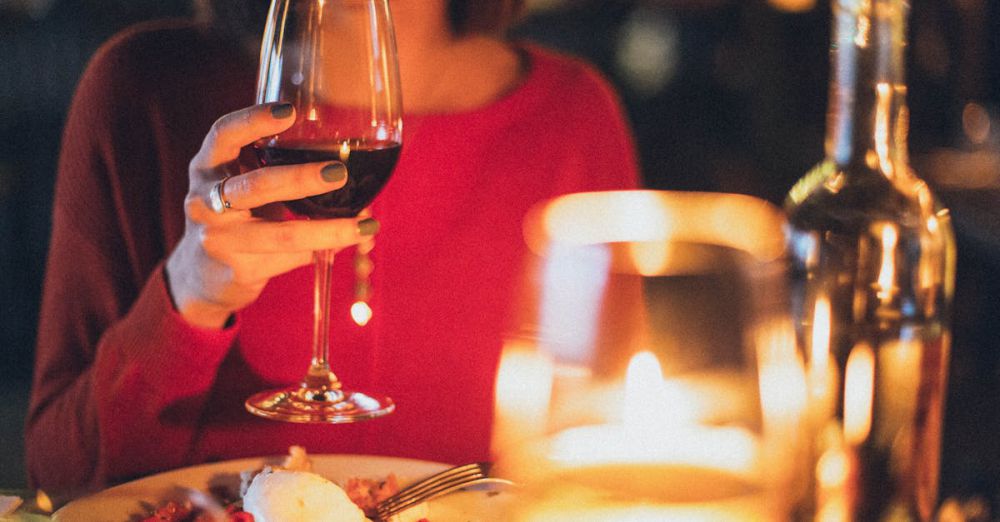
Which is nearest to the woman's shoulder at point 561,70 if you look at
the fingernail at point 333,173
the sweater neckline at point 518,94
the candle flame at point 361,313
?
the sweater neckline at point 518,94

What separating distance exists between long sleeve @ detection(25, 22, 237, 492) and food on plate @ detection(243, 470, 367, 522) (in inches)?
13.9

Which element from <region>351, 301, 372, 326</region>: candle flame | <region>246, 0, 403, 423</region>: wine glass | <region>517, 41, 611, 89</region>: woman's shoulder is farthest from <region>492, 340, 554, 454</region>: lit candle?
<region>517, 41, 611, 89</region>: woman's shoulder

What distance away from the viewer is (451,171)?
4.73ft

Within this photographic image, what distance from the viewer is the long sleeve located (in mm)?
1040

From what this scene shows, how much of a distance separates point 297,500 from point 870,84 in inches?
15.8

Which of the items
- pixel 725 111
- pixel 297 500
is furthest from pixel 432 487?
pixel 725 111

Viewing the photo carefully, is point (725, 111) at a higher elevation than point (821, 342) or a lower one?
higher

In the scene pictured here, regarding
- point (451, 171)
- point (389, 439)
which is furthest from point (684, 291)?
point (451, 171)

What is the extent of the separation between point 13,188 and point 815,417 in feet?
13.2

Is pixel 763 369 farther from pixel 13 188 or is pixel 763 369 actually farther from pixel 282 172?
pixel 13 188

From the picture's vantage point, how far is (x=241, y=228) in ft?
2.81

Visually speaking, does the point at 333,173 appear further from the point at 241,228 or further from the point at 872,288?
the point at 872,288

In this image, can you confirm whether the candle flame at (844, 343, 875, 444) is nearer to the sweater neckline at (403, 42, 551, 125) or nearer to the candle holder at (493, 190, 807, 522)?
the candle holder at (493, 190, 807, 522)

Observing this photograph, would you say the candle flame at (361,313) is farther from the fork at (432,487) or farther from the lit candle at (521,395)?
the lit candle at (521,395)
